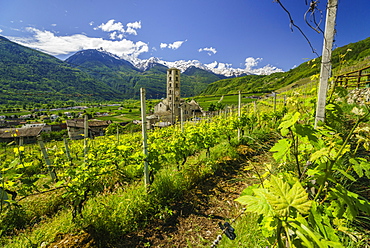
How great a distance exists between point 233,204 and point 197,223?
1.04m

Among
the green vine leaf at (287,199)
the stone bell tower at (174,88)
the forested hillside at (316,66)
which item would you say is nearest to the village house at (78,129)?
the green vine leaf at (287,199)

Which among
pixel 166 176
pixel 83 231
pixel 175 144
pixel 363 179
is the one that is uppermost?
pixel 175 144

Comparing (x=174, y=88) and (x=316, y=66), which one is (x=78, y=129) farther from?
(x=316, y=66)

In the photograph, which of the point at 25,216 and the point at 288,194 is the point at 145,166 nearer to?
the point at 25,216

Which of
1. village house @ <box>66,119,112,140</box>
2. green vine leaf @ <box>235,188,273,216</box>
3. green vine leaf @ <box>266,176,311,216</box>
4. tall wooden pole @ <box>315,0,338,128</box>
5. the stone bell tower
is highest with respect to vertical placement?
the stone bell tower

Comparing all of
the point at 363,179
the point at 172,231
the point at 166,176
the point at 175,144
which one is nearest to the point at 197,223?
the point at 172,231

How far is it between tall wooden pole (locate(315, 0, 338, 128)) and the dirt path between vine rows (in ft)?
5.21

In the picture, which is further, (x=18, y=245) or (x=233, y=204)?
(x=233, y=204)

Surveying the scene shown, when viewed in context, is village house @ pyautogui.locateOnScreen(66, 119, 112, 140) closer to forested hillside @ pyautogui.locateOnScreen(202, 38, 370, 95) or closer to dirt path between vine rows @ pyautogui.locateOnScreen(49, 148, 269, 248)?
dirt path between vine rows @ pyautogui.locateOnScreen(49, 148, 269, 248)

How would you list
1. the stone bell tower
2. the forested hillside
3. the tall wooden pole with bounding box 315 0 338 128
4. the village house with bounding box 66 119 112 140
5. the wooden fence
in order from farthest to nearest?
the stone bell tower
the village house with bounding box 66 119 112 140
the wooden fence
the forested hillside
the tall wooden pole with bounding box 315 0 338 128

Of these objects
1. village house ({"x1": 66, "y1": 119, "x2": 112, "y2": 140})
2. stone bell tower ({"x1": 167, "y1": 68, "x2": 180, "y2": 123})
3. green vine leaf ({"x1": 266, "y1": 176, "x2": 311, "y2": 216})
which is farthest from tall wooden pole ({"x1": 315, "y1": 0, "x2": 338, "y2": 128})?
stone bell tower ({"x1": 167, "y1": 68, "x2": 180, "y2": 123})

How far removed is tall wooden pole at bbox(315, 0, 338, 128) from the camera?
2.03m

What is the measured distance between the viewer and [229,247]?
2523 mm

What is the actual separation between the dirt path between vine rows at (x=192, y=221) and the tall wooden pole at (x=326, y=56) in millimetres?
1589
